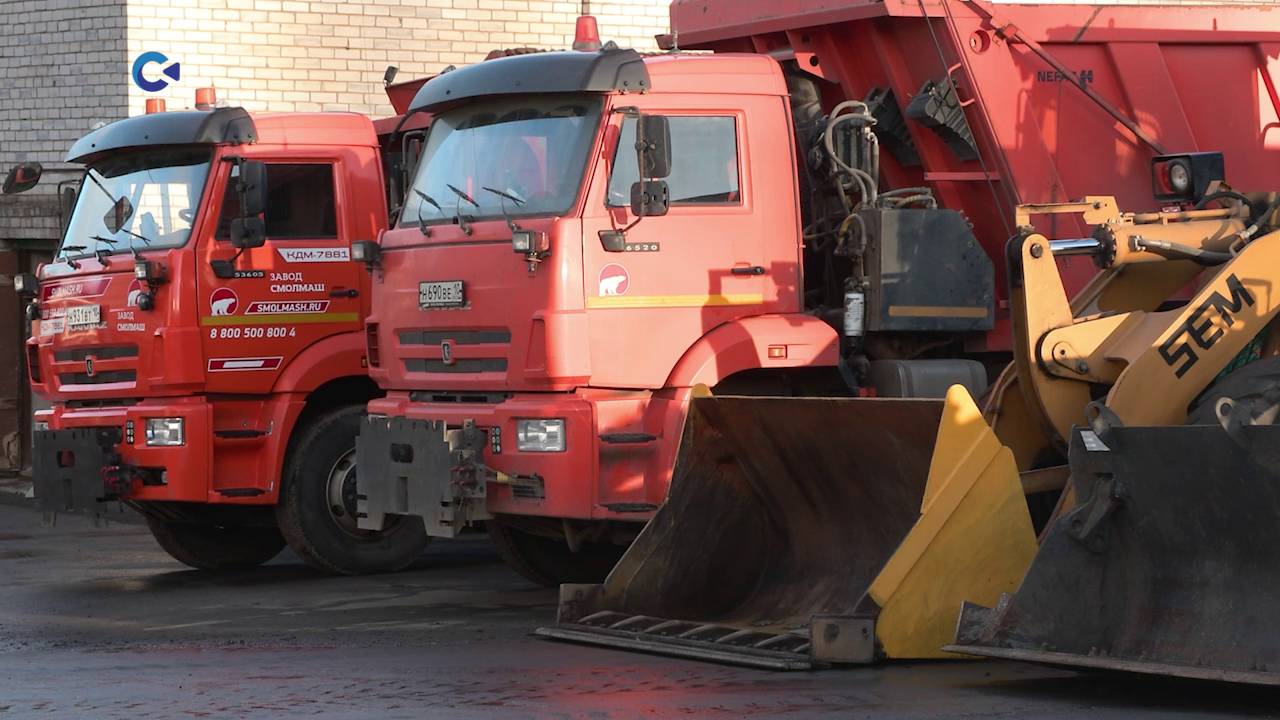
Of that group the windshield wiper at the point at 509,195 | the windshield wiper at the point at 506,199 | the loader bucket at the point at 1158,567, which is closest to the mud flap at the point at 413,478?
the windshield wiper at the point at 506,199

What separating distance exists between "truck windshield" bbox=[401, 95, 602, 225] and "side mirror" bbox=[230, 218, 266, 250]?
1537 millimetres

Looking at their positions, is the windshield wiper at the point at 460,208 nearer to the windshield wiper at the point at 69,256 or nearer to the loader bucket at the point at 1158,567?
the windshield wiper at the point at 69,256

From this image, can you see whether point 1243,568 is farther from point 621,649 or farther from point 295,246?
point 295,246

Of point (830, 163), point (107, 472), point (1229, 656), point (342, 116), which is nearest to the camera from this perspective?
point (1229, 656)

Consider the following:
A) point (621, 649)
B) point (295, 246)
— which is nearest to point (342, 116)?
point (295, 246)

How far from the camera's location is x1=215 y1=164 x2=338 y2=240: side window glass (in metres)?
12.0

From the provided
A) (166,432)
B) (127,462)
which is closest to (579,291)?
(166,432)

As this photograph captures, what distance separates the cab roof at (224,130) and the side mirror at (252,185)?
399mm

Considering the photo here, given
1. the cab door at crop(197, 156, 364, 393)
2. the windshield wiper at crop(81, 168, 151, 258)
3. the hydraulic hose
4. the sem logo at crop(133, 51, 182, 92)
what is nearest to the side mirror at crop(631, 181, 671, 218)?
the hydraulic hose

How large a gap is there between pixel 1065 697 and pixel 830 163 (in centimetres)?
400

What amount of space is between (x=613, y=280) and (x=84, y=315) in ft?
13.4

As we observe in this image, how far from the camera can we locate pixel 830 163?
1040 cm

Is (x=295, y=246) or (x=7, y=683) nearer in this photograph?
(x=7, y=683)

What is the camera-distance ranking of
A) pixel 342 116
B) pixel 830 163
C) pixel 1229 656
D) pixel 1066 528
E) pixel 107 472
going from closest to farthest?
pixel 1229 656
pixel 1066 528
pixel 830 163
pixel 107 472
pixel 342 116
